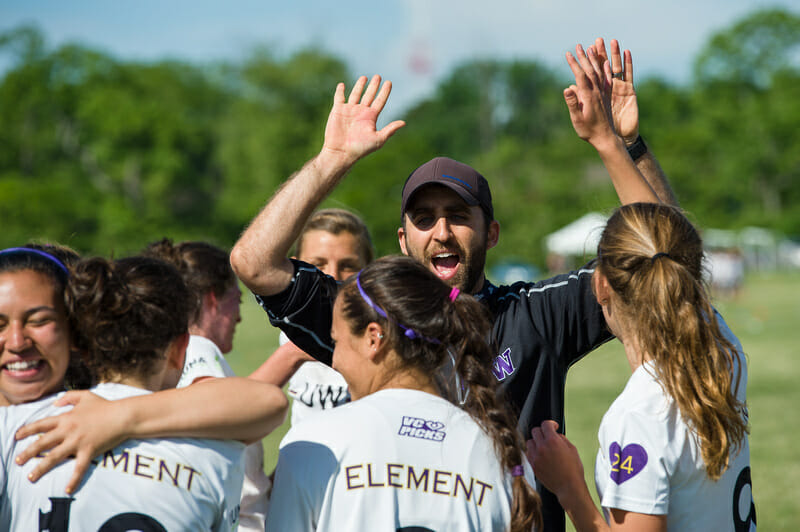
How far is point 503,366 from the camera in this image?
10.1 feet

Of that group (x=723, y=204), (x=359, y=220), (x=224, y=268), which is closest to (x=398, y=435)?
(x=224, y=268)

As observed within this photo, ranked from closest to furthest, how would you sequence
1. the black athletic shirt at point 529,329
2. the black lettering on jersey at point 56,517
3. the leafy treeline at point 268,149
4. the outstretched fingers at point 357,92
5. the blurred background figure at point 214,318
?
the black lettering on jersey at point 56,517 < the black athletic shirt at point 529,329 < the outstretched fingers at point 357,92 < the blurred background figure at point 214,318 < the leafy treeline at point 268,149

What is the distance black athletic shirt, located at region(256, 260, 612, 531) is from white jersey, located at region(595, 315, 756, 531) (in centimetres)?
55

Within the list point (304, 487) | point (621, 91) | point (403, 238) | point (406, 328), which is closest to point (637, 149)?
point (621, 91)

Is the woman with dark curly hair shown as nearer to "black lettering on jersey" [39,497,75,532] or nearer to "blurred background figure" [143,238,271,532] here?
"black lettering on jersey" [39,497,75,532]

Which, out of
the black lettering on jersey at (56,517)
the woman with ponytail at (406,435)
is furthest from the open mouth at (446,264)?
the black lettering on jersey at (56,517)

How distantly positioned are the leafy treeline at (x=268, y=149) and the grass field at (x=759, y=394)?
25.9 metres

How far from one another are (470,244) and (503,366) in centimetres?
53

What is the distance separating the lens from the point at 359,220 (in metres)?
4.65

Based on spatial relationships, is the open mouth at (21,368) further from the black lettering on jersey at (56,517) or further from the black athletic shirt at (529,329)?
the black athletic shirt at (529,329)

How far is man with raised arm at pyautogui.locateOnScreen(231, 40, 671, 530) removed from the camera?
112 inches

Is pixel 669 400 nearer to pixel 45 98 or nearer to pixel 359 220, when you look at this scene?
pixel 359 220

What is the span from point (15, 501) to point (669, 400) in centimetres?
192

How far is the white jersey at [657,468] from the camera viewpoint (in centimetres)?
242
